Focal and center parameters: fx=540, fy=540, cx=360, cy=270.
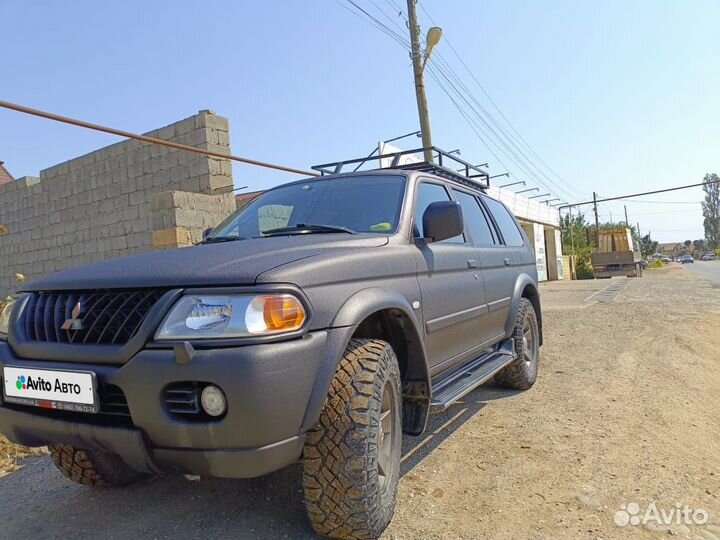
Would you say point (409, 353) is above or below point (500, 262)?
below

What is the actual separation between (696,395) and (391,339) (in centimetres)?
338

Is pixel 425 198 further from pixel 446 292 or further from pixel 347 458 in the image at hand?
pixel 347 458

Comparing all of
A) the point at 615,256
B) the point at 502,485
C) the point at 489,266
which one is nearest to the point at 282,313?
the point at 502,485

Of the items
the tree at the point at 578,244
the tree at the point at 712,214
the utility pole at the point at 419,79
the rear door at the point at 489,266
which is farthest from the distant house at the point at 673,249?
the rear door at the point at 489,266

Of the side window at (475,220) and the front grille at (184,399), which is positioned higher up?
the side window at (475,220)

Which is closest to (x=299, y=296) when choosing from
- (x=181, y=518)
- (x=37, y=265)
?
(x=181, y=518)

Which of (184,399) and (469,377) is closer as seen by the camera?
(184,399)

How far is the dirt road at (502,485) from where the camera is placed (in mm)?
2529

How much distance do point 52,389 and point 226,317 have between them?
81 cm

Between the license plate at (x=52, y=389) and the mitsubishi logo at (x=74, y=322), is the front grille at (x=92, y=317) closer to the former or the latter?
the mitsubishi logo at (x=74, y=322)

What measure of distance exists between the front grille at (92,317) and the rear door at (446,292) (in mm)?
1510

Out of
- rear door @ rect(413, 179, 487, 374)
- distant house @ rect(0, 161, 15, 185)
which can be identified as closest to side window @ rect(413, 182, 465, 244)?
rear door @ rect(413, 179, 487, 374)

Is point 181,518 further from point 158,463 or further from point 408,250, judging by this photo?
point 408,250

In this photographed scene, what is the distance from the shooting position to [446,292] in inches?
130
